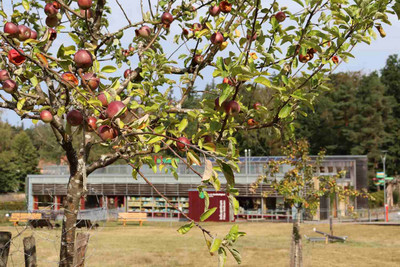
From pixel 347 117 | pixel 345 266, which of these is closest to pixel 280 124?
pixel 345 266

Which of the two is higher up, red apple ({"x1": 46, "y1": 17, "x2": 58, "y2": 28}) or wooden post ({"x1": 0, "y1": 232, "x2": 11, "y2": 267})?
red apple ({"x1": 46, "y1": 17, "x2": 58, "y2": 28})

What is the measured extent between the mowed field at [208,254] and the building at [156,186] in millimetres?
5906

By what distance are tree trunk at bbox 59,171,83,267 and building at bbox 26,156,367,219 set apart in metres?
28.0

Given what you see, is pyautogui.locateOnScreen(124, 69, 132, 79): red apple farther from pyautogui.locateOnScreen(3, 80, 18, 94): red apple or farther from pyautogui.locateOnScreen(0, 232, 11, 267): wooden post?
pyautogui.locateOnScreen(0, 232, 11, 267): wooden post

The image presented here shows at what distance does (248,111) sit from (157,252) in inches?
642

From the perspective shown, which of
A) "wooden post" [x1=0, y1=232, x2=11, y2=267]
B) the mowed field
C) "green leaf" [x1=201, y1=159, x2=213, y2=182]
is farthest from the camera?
the mowed field

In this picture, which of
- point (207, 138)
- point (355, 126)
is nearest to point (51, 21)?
point (207, 138)

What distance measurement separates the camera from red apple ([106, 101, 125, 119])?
218 centimetres

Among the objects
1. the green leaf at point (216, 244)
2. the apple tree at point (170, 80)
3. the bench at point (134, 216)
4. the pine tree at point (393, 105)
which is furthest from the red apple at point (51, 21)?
the pine tree at point (393, 105)

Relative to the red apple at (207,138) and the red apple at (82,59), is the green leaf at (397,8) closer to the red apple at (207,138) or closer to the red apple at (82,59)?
the red apple at (207,138)

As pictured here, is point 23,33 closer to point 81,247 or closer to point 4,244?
point 81,247

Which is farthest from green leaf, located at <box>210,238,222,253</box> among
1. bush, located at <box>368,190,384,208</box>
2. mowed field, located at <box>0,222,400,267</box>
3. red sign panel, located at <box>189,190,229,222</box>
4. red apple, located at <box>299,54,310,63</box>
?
bush, located at <box>368,190,384,208</box>

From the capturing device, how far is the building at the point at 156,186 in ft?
111

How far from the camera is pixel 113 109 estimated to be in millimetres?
2182
